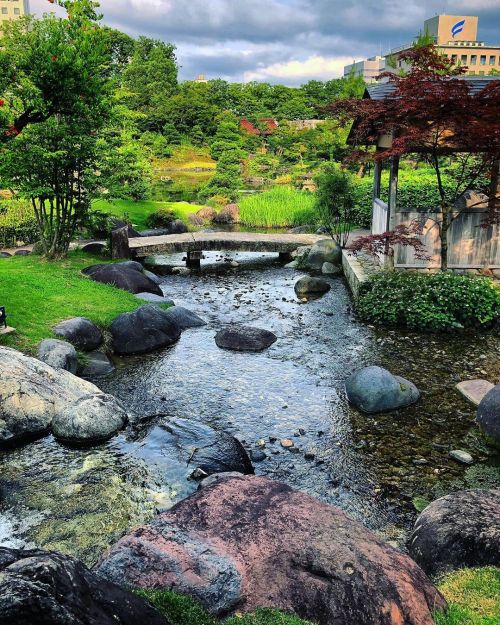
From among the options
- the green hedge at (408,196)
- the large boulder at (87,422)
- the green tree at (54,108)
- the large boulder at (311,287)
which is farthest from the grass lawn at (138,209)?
the large boulder at (87,422)

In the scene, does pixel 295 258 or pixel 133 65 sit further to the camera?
pixel 133 65

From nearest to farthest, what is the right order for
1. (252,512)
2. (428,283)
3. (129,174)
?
(252,512), (428,283), (129,174)

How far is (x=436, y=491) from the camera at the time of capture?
6430mm

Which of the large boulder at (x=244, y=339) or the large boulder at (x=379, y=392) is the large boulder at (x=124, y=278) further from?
the large boulder at (x=379, y=392)

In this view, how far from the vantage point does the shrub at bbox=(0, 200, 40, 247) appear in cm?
1905

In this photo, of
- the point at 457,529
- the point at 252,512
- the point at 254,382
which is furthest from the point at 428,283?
the point at 252,512

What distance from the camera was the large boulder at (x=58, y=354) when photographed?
935cm

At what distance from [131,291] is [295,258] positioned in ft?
23.7

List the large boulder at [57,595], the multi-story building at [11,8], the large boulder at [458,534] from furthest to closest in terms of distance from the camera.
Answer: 1. the multi-story building at [11,8]
2. the large boulder at [458,534]
3. the large boulder at [57,595]

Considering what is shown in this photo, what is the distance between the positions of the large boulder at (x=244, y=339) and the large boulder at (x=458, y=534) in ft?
20.2

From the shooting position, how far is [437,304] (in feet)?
38.9

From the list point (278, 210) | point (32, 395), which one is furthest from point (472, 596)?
point (278, 210)

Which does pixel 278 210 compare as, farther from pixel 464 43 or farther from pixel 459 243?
pixel 464 43

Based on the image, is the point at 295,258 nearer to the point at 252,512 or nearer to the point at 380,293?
the point at 380,293
